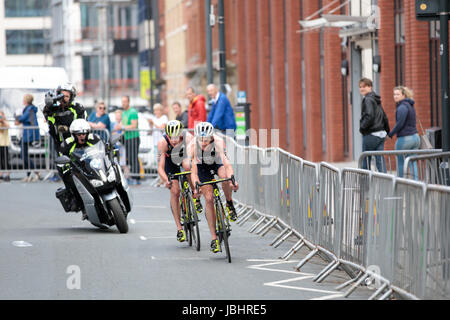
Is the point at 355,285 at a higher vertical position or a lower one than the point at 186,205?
lower

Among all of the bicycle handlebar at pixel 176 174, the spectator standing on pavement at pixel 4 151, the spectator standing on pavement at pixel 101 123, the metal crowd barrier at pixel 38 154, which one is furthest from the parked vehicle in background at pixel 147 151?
the bicycle handlebar at pixel 176 174

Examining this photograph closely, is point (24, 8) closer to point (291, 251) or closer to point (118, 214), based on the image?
point (118, 214)

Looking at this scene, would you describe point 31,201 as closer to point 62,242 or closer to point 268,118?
point 62,242

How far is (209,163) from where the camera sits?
44.4ft

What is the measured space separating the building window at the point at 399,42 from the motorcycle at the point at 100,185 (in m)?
12.0

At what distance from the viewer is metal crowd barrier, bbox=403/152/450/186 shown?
1307 centimetres

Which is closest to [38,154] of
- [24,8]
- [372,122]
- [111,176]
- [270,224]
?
[372,122]

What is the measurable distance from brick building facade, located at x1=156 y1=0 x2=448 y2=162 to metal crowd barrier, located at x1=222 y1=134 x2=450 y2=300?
10069mm

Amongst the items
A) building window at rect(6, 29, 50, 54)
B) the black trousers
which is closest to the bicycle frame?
the black trousers

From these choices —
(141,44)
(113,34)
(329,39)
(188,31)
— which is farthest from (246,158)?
(113,34)

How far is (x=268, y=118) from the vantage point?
4262 centimetres

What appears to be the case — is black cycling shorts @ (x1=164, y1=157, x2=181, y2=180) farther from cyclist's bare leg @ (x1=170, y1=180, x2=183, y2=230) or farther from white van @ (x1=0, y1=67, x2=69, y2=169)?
white van @ (x1=0, y1=67, x2=69, y2=169)

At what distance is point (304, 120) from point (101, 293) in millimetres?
27487

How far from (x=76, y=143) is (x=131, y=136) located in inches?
410
